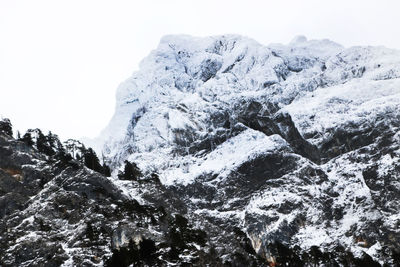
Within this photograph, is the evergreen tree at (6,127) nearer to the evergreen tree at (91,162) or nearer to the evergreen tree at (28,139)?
the evergreen tree at (28,139)

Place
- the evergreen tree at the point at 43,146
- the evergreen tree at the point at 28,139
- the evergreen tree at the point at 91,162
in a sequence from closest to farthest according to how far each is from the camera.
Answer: the evergreen tree at the point at 28,139, the evergreen tree at the point at 43,146, the evergreen tree at the point at 91,162

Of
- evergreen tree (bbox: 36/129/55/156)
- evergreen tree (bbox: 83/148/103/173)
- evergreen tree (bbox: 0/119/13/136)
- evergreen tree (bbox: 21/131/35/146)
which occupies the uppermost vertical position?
evergreen tree (bbox: 0/119/13/136)

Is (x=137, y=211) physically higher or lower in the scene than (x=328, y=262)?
higher

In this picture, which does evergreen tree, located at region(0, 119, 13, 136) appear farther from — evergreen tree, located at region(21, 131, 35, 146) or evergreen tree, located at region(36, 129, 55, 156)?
evergreen tree, located at region(36, 129, 55, 156)

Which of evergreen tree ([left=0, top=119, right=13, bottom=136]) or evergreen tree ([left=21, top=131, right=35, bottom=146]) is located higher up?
evergreen tree ([left=0, top=119, right=13, bottom=136])

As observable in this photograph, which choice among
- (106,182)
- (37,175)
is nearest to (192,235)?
(106,182)

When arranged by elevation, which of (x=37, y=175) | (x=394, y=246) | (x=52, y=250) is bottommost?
(x=394, y=246)

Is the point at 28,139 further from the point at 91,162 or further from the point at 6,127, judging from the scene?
the point at 91,162

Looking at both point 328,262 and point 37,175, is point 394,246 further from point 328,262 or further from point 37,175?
point 37,175

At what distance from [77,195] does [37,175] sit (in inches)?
537

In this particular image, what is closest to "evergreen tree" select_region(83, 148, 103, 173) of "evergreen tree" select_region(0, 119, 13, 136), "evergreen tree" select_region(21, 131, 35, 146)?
"evergreen tree" select_region(21, 131, 35, 146)

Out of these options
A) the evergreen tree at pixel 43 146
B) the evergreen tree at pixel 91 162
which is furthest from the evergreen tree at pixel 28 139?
the evergreen tree at pixel 91 162

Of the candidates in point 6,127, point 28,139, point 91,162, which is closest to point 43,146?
point 28,139

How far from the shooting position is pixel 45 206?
135 m
